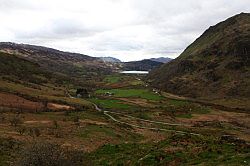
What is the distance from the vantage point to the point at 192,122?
312 ft

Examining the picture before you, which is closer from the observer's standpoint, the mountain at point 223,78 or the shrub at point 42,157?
the shrub at point 42,157

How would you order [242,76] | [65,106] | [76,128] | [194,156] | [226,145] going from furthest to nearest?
[242,76]
[65,106]
[76,128]
[226,145]
[194,156]

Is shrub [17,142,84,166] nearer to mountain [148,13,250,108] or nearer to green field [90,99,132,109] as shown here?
green field [90,99,132,109]

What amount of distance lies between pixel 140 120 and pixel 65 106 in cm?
2130

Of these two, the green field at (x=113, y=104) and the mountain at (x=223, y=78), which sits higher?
the mountain at (x=223, y=78)

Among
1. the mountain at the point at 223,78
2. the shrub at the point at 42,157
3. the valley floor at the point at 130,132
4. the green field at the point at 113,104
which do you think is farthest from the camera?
the mountain at the point at 223,78

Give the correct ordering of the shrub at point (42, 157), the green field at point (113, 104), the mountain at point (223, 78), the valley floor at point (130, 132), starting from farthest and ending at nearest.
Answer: the mountain at point (223, 78)
the green field at point (113, 104)
the valley floor at point (130, 132)
the shrub at point (42, 157)

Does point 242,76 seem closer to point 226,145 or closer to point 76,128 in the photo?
point 76,128

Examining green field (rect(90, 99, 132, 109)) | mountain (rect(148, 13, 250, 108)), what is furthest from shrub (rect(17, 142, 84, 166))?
mountain (rect(148, 13, 250, 108))

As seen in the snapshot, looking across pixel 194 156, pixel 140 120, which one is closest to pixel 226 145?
pixel 194 156

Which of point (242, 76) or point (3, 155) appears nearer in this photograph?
point (3, 155)

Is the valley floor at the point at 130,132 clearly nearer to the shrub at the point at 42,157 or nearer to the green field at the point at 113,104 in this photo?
the green field at the point at 113,104

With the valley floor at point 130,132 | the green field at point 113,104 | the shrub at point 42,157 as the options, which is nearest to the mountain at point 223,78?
the valley floor at point 130,132

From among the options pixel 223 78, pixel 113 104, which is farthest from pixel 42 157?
pixel 223 78
